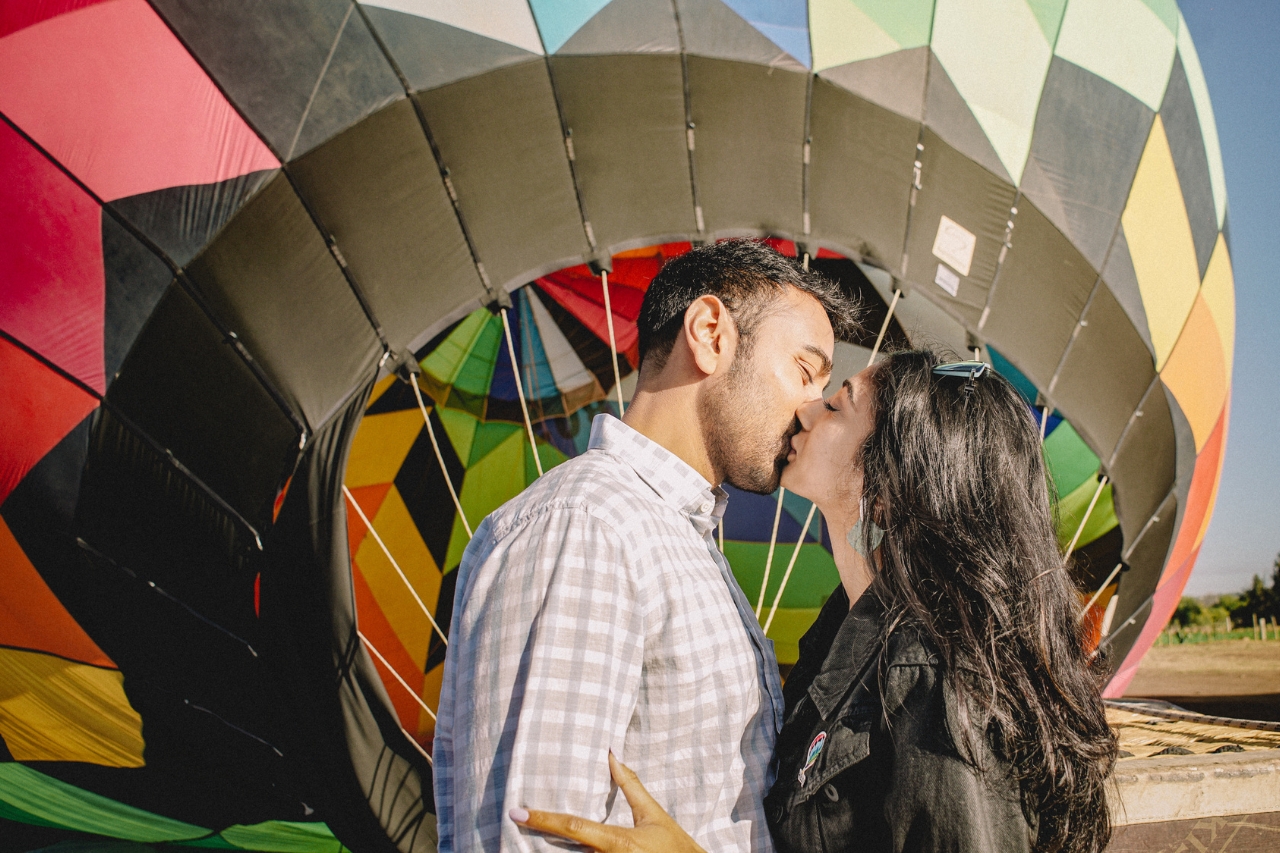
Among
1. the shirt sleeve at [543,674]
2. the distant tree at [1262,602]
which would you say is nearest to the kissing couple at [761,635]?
the shirt sleeve at [543,674]

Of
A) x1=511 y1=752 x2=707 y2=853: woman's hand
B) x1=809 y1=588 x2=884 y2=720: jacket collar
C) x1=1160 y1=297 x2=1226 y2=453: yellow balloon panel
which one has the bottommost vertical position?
x1=511 y1=752 x2=707 y2=853: woman's hand

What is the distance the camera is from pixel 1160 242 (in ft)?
13.8

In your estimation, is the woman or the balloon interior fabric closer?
the woman

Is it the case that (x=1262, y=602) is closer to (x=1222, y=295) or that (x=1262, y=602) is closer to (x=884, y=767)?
(x=1222, y=295)

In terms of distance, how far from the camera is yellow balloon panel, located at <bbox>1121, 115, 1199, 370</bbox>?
162 inches

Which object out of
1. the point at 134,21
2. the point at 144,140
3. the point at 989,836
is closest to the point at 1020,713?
the point at 989,836

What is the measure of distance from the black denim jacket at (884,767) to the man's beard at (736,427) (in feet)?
1.44

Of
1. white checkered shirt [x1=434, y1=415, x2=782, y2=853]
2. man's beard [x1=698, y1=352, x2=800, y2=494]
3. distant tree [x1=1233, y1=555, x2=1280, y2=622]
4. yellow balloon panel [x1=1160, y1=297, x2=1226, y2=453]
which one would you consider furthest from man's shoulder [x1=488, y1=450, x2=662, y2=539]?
distant tree [x1=1233, y1=555, x2=1280, y2=622]

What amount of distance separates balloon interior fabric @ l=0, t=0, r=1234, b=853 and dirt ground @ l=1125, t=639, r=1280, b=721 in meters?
7.13

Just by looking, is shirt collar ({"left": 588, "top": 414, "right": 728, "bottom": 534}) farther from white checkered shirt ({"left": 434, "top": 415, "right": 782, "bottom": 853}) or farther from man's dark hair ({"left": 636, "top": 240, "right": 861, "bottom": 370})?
man's dark hair ({"left": 636, "top": 240, "right": 861, "bottom": 370})

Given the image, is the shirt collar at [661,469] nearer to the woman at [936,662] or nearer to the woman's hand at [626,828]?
the woman at [936,662]

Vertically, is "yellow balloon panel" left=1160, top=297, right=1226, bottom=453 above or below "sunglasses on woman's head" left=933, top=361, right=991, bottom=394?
above

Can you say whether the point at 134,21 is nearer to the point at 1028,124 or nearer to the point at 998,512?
the point at 998,512

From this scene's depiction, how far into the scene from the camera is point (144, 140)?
3.09 m
